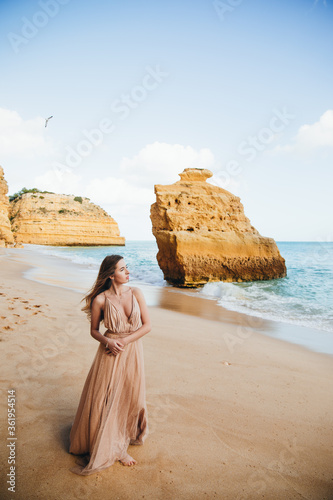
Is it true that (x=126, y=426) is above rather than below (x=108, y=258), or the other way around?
below

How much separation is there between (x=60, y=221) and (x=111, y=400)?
57.9 m

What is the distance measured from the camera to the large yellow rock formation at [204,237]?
1388 cm

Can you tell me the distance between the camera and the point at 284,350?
5324 mm

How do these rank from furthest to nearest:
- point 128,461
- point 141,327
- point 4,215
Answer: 1. point 4,215
2. point 141,327
3. point 128,461

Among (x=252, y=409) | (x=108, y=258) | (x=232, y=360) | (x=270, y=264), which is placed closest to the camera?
(x=108, y=258)

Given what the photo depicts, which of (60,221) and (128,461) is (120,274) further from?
Result: (60,221)

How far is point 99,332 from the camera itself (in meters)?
2.38

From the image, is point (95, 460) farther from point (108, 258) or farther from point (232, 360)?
point (232, 360)

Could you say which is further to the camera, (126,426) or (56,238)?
(56,238)

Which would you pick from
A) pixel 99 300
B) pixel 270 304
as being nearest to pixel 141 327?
pixel 99 300

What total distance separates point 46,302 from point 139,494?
552 cm

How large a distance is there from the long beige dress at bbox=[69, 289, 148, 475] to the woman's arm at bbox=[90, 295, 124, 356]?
0.06 meters

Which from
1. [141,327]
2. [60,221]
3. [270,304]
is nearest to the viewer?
[141,327]

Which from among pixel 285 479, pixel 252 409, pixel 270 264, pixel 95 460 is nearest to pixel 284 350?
pixel 252 409
